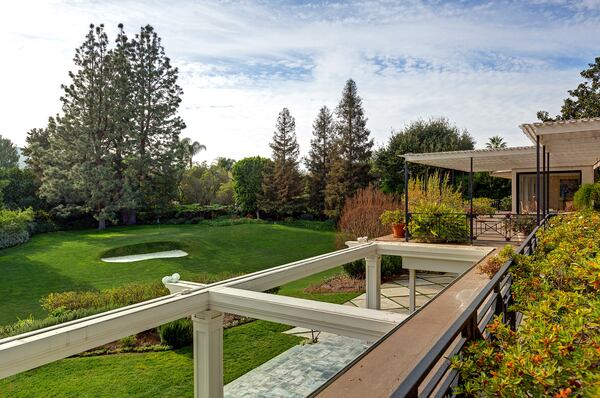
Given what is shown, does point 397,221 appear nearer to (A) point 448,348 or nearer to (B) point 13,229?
(A) point 448,348

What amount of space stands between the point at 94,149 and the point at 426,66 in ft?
72.3

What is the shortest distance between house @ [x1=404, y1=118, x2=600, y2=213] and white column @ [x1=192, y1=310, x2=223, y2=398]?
5.92 m

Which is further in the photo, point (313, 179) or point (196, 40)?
point (313, 179)

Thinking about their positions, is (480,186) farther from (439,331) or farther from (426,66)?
(439,331)

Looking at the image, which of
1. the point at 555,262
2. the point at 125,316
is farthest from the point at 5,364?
the point at 555,262

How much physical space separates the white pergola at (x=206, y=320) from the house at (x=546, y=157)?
183 inches

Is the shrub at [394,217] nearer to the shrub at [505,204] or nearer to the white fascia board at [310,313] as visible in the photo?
the white fascia board at [310,313]

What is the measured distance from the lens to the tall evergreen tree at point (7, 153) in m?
46.5

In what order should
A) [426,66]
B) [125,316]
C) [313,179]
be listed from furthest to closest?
[313,179] < [426,66] < [125,316]

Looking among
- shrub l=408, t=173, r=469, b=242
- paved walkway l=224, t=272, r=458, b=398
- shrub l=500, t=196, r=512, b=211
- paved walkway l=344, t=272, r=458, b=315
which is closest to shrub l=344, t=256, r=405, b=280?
paved walkway l=344, t=272, r=458, b=315

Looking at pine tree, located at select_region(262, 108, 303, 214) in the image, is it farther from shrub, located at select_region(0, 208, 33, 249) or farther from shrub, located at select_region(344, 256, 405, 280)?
shrub, located at select_region(344, 256, 405, 280)

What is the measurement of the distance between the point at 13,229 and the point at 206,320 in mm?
20056

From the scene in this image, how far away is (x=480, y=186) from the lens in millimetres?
22453

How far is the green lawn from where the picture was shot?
13.0 metres
